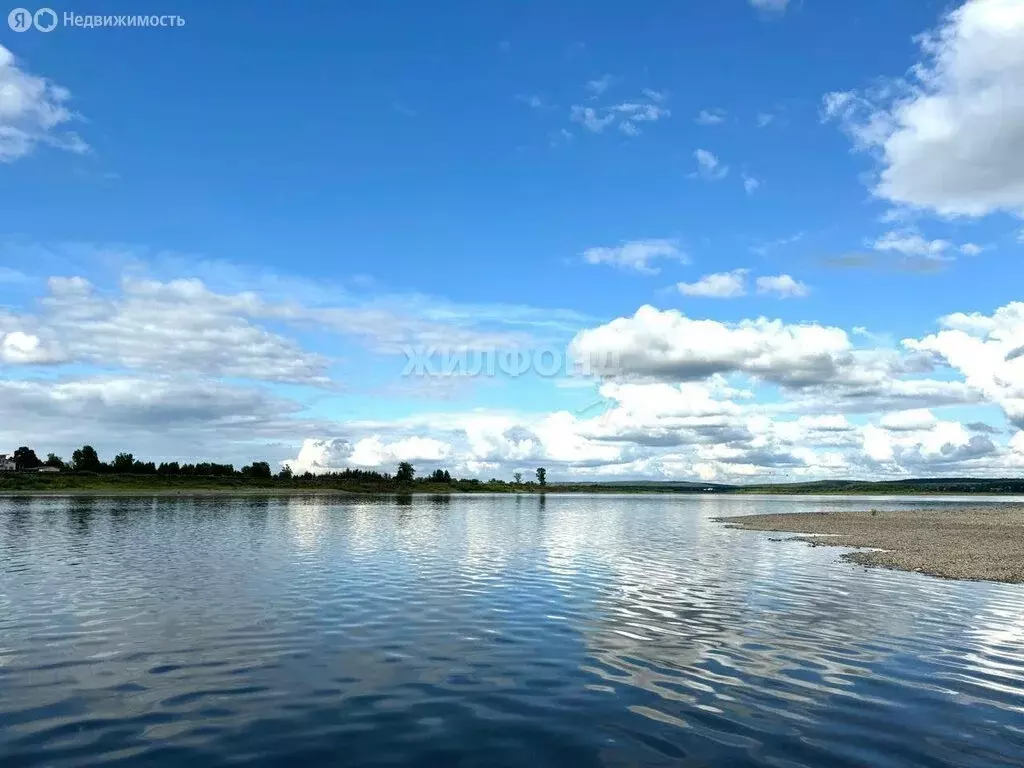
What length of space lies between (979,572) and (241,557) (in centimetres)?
5014

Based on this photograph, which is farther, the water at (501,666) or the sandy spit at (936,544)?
the sandy spit at (936,544)

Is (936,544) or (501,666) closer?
(501,666)

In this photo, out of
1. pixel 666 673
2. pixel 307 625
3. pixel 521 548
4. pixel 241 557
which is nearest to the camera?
pixel 666 673

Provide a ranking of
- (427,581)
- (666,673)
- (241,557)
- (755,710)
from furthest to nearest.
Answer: (241,557) < (427,581) < (666,673) < (755,710)

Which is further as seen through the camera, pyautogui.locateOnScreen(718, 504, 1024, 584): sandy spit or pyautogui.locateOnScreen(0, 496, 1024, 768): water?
pyautogui.locateOnScreen(718, 504, 1024, 584): sandy spit

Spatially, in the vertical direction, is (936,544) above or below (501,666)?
below

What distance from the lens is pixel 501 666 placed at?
76.4 feet

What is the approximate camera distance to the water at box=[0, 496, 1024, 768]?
1628 cm

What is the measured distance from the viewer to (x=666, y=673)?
22531 mm

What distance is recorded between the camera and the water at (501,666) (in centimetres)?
1628

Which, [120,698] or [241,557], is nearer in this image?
[120,698]

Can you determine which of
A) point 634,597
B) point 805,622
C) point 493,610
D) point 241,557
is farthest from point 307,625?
point 241,557

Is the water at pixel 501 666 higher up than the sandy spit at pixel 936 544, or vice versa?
the water at pixel 501 666

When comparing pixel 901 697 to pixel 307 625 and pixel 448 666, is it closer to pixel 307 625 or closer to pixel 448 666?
pixel 448 666
